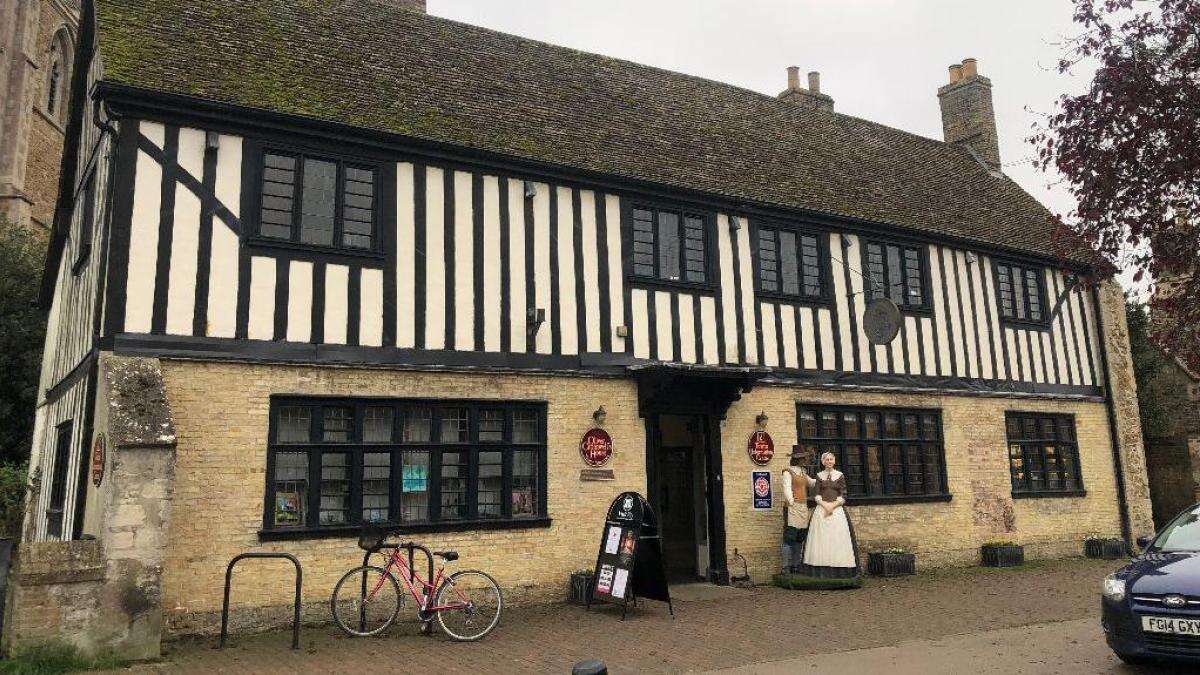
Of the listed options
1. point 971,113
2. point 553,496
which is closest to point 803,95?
point 971,113

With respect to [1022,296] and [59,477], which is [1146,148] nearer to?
[1022,296]

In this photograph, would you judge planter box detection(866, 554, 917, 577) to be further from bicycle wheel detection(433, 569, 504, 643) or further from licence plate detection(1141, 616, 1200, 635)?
bicycle wheel detection(433, 569, 504, 643)

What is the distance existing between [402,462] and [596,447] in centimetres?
275

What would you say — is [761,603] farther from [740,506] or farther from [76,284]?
[76,284]

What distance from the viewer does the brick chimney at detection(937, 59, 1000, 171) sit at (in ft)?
68.6

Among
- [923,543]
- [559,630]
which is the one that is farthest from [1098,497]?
[559,630]

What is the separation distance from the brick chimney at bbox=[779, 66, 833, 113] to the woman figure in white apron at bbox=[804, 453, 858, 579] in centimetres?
1069

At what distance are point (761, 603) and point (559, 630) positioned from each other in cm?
318

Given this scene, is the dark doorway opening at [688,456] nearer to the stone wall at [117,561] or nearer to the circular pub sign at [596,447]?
the circular pub sign at [596,447]

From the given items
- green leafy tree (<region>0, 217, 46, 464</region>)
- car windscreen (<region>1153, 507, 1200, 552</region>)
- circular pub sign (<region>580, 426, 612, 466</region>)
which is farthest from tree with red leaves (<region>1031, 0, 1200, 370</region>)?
green leafy tree (<region>0, 217, 46, 464</region>)

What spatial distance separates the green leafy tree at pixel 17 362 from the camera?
18.7 m

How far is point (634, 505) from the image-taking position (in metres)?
10.2

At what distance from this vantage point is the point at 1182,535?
7.65 m

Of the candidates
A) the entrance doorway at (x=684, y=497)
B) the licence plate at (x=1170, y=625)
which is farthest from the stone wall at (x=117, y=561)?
the licence plate at (x=1170, y=625)
